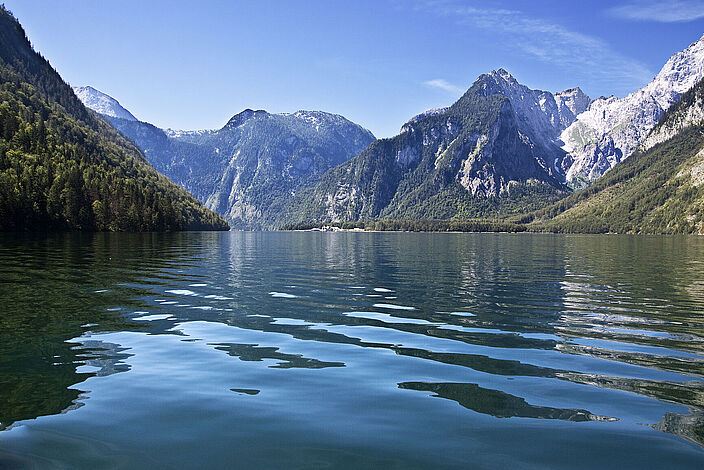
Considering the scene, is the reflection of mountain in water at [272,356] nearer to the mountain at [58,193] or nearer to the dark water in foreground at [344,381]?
the dark water in foreground at [344,381]

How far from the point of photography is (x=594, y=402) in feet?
39.4

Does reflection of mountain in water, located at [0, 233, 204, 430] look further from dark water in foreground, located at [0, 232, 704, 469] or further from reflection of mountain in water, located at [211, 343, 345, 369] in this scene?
reflection of mountain in water, located at [211, 343, 345, 369]

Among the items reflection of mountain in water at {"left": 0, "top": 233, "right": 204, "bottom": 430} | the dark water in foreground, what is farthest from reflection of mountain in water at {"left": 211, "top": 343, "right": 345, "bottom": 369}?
reflection of mountain in water at {"left": 0, "top": 233, "right": 204, "bottom": 430}

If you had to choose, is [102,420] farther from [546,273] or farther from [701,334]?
[546,273]

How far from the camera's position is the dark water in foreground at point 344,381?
884 cm

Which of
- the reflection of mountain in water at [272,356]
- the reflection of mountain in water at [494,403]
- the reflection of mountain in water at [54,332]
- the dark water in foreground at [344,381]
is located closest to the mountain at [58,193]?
the reflection of mountain in water at [54,332]

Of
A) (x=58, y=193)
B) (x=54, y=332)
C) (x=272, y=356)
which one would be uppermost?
(x=58, y=193)

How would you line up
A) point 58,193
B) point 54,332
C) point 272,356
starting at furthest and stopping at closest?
point 58,193 < point 54,332 < point 272,356

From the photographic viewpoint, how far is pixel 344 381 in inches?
526

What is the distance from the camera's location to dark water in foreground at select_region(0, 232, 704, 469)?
8.84 meters

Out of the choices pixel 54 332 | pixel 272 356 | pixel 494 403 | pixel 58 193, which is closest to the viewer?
pixel 494 403

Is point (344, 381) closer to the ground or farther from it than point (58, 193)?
closer to the ground

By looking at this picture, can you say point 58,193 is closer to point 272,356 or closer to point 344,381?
point 272,356

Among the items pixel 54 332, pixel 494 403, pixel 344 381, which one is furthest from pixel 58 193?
pixel 494 403
